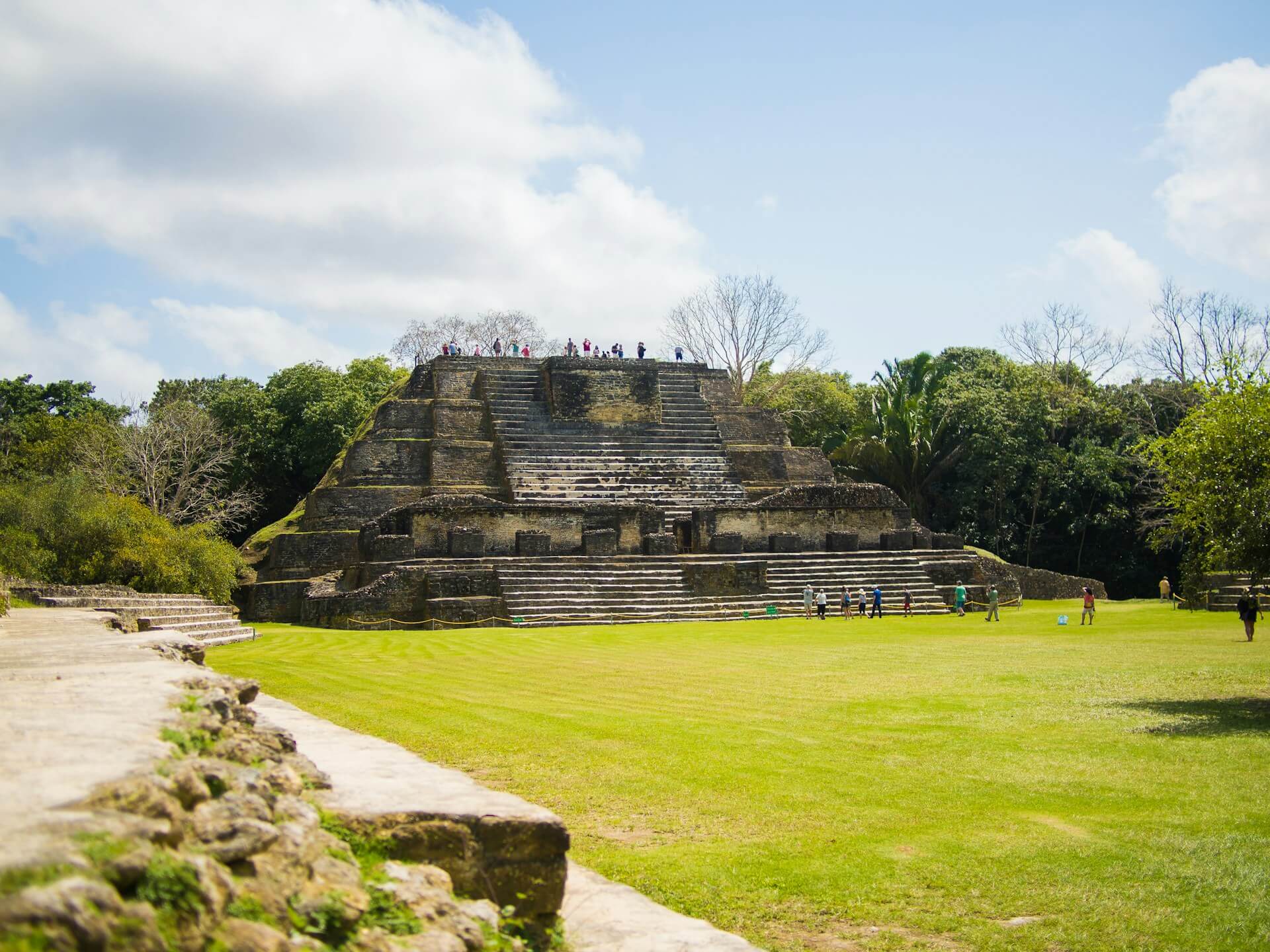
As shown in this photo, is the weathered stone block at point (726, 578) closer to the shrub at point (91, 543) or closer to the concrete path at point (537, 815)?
the shrub at point (91, 543)

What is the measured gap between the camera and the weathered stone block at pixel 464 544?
22422 millimetres

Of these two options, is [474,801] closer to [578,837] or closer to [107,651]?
[578,837]

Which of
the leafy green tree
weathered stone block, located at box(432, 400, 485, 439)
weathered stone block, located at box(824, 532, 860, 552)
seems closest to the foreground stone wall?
weathered stone block, located at box(824, 532, 860, 552)

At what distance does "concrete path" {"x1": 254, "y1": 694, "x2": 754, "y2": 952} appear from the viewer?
12.0 ft

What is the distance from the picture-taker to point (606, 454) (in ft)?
93.9

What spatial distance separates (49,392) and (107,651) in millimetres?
38848

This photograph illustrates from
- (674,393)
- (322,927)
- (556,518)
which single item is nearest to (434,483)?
(556,518)

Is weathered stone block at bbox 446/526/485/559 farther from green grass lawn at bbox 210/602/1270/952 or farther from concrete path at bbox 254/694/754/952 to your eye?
concrete path at bbox 254/694/754/952

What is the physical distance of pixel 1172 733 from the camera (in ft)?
25.7

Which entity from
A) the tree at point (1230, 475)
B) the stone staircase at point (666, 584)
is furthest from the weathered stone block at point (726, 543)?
the tree at point (1230, 475)

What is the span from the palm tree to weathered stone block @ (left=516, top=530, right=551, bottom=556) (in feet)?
62.3

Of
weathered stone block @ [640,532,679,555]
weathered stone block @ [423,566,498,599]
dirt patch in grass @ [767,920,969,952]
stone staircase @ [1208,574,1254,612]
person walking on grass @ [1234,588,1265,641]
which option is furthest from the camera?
weathered stone block @ [640,532,679,555]

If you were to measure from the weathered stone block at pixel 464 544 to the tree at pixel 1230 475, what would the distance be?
14421 millimetres

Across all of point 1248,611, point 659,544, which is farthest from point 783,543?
point 1248,611
